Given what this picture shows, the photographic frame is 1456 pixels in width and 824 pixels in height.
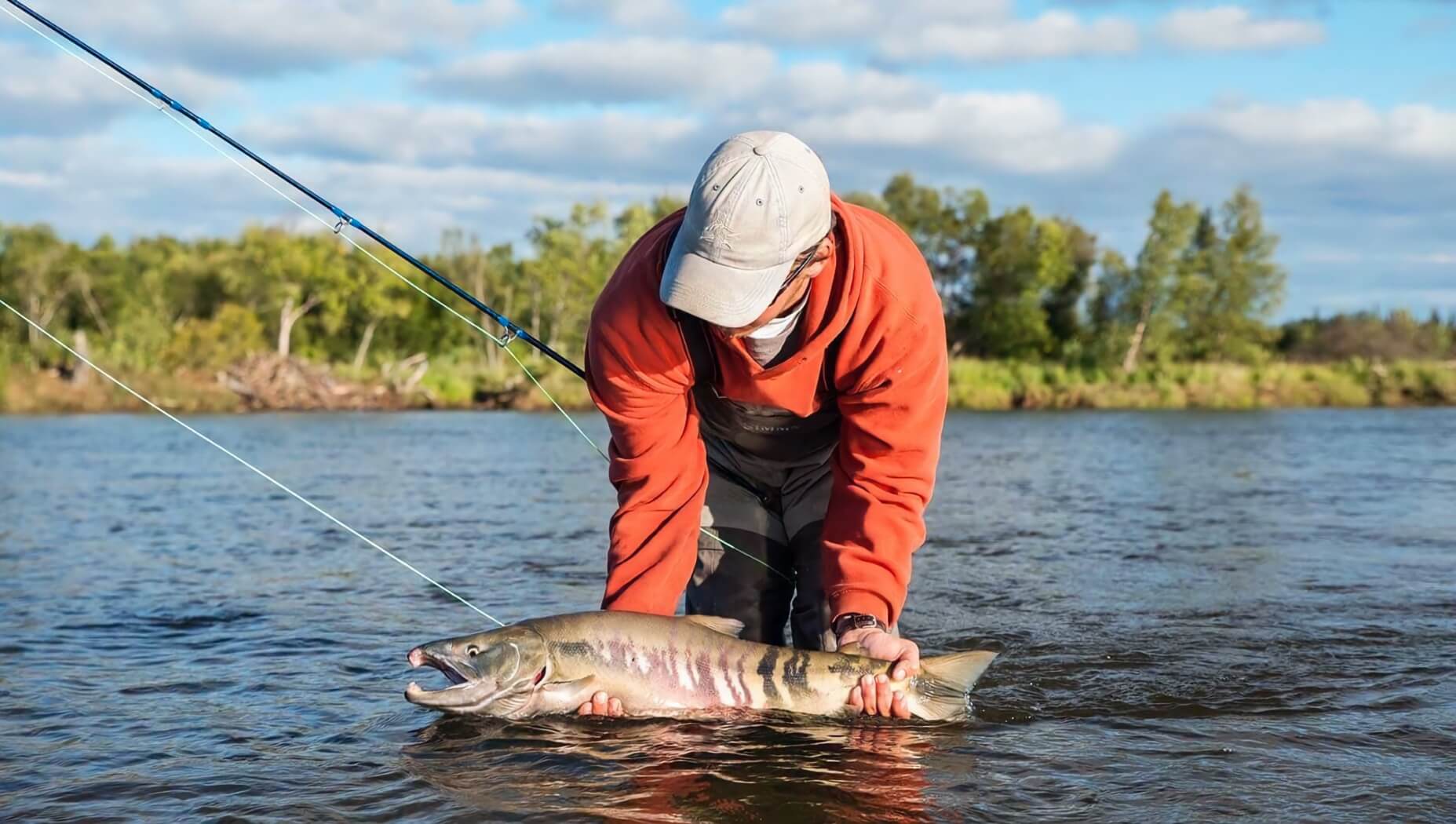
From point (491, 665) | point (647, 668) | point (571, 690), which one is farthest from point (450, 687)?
point (647, 668)

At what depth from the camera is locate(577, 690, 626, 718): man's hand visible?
4648 millimetres

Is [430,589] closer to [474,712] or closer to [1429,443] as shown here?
[474,712]

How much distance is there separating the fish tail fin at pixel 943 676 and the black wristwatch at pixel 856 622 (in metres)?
0.20

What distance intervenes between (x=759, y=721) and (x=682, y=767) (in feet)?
1.53

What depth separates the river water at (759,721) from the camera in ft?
14.1

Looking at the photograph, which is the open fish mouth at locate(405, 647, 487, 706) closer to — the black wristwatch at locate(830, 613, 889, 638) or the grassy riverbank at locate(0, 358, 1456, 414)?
the black wristwatch at locate(830, 613, 889, 638)

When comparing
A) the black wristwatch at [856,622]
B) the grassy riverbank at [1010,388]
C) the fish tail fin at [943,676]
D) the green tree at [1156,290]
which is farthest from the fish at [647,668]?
the green tree at [1156,290]

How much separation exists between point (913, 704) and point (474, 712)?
64.7 inches

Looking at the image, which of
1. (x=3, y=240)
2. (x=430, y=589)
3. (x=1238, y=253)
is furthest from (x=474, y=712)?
(x=3, y=240)

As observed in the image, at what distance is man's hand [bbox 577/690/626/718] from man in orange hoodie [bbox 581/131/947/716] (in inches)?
0.5

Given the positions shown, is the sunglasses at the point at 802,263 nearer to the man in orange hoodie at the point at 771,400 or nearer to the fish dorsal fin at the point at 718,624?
the man in orange hoodie at the point at 771,400

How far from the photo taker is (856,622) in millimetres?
4605

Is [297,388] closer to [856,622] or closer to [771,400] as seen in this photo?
[771,400]

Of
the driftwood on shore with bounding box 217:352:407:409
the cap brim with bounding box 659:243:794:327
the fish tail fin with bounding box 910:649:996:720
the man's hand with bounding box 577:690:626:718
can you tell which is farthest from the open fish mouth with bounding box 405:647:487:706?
the driftwood on shore with bounding box 217:352:407:409
